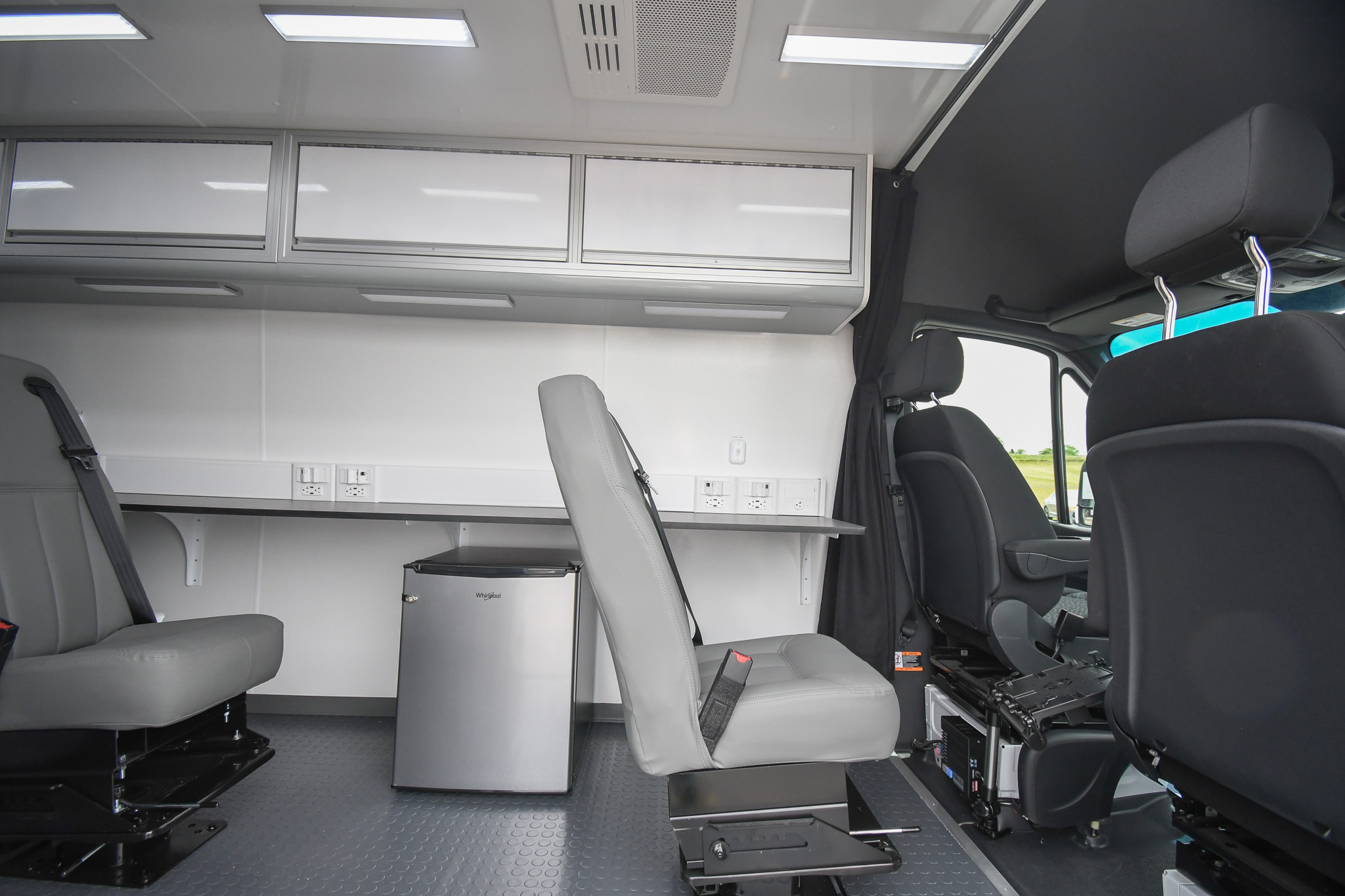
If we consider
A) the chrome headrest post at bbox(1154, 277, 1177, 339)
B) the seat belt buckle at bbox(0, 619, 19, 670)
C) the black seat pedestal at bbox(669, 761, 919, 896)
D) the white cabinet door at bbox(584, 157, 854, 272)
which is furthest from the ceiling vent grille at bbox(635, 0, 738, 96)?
the seat belt buckle at bbox(0, 619, 19, 670)

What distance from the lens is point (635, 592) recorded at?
1194 mm

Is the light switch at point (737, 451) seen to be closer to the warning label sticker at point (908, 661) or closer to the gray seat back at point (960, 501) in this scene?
the gray seat back at point (960, 501)

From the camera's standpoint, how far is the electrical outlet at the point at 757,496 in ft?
8.66

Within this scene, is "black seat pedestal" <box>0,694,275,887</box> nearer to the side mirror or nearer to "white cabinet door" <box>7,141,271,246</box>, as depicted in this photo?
"white cabinet door" <box>7,141,271,246</box>

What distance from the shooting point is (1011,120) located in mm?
2365

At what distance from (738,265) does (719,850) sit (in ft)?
5.79

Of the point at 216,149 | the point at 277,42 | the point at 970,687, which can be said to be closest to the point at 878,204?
the point at 970,687

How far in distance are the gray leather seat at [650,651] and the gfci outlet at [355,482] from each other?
1.72 metres

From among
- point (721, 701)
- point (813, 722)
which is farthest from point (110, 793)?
point (813, 722)

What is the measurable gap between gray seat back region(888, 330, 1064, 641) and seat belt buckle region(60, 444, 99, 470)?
2582 millimetres

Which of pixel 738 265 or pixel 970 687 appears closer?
pixel 970 687

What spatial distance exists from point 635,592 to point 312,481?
204 cm

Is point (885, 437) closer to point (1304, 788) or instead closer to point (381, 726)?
point (1304, 788)

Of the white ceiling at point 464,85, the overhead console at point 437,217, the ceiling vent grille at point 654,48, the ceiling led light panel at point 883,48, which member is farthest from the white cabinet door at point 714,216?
the ceiling led light panel at point 883,48
